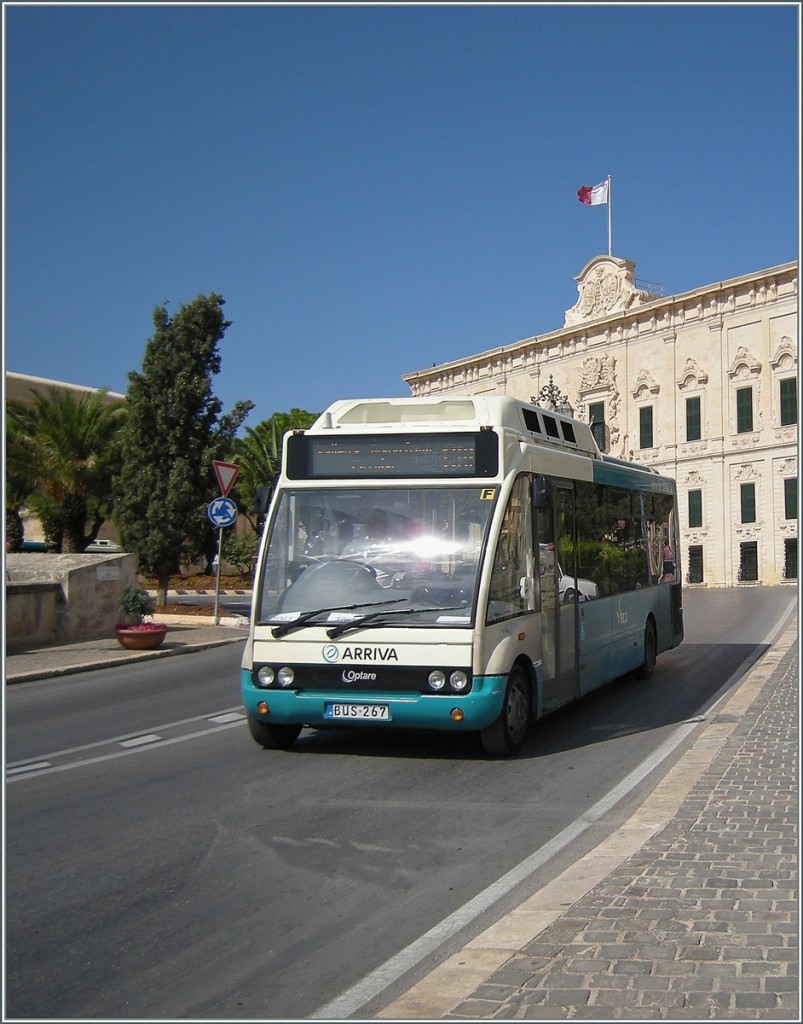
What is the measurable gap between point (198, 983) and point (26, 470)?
93.1ft

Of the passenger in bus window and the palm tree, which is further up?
the palm tree

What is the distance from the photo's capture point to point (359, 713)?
8.47 metres

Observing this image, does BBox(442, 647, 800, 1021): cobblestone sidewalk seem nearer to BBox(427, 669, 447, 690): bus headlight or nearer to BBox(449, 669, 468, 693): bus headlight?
BBox(449, 669, 468, 693): bus headlight

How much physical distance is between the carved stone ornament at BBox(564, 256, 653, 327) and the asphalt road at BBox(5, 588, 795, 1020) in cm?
5582

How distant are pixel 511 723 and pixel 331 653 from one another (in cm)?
163

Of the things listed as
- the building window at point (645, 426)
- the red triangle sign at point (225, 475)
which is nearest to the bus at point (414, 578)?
the red triangle sign at point (225, 475)

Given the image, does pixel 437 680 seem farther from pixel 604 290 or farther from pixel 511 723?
pixel 604 290

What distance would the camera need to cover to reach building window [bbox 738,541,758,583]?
55812mm

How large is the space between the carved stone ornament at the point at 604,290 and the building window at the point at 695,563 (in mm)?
15201

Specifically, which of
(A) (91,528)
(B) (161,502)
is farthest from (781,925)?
(A) (91,528)

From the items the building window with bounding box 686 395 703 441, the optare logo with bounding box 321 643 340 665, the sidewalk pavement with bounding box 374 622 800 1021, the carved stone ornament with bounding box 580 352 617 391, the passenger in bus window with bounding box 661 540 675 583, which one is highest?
the carved stone ornament with bounding box 580 352 617 391

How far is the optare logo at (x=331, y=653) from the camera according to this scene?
8492 mm

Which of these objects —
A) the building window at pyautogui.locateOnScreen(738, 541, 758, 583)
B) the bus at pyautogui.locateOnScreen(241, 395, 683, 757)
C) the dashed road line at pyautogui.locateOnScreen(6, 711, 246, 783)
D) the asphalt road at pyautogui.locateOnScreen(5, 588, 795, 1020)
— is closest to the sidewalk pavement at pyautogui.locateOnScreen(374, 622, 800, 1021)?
the asphalt road at pyautogui.locateOnScreen(5, 588, 795, 1020)

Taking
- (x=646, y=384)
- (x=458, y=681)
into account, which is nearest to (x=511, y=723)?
(x=458, y=681)
